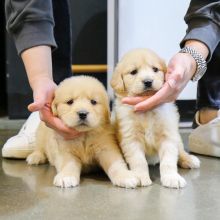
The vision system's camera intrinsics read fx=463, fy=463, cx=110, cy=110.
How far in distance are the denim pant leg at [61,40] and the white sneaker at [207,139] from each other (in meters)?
0.60

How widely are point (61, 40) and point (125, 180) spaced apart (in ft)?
2.96

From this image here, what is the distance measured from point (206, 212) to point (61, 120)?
482 mm

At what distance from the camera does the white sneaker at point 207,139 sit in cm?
167

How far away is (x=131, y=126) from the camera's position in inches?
53.3

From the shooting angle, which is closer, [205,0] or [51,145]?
[51,145]

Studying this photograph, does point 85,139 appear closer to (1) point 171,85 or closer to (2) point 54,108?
(2) point 54,108

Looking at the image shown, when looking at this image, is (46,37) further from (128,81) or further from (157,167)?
(157,167)

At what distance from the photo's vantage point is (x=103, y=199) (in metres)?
1.17

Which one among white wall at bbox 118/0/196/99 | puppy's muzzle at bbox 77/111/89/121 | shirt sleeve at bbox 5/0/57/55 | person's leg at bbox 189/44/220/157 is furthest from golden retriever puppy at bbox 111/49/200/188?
white wall at bbox 118/0/196/99

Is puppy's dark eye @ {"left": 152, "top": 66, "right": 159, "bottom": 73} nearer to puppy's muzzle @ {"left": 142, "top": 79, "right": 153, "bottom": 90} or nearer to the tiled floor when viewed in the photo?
puppy's muzzle @ {"left": 142, "top": 79, "right": 153, "bottom": 90}

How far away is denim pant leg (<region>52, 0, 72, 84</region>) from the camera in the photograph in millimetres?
1937

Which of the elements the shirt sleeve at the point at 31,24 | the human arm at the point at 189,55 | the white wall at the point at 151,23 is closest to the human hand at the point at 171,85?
the human arm at the point at 189,55

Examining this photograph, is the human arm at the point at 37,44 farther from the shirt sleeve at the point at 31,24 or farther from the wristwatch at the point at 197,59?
the wristwatch at the point at 197,59

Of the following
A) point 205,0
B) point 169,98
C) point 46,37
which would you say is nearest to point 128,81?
point 169,98
